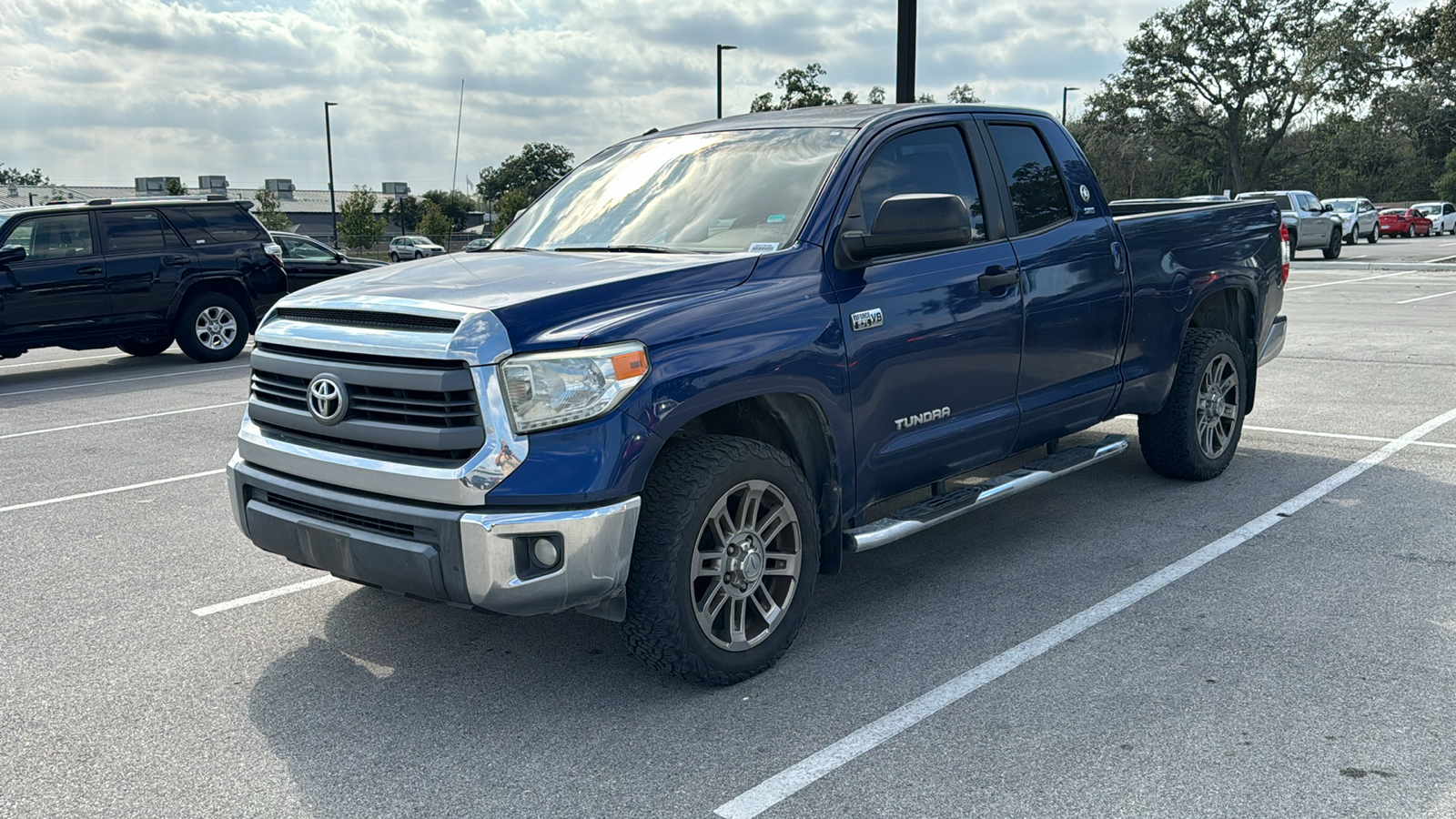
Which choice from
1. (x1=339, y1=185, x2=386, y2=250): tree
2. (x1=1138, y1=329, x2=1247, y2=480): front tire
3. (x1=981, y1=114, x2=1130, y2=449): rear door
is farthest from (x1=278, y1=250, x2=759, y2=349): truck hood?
(x1=339, y1=185, x2=386, y2=250): tree

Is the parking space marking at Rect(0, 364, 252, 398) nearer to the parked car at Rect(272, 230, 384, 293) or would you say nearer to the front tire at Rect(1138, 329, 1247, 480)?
the parked car at Rect(272, 230, 384, 293)

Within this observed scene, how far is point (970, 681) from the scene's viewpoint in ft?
13.2

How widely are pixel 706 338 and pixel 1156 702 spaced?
1857 mm

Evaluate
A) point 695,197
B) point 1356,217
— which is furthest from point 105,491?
point 1356,217

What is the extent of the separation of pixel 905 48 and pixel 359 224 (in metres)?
59.7

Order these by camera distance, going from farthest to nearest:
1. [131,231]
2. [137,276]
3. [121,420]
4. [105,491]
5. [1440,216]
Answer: [1440,216], [131,231], [137,276], [121,420], [105,491]

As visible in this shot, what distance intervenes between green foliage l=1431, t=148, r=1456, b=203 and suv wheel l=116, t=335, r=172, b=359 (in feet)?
220

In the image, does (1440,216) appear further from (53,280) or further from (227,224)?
(53,280)

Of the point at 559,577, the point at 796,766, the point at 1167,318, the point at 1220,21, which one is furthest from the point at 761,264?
the point at 1220,21

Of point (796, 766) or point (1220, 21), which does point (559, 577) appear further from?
point (1220, 21)

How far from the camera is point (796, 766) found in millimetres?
3441

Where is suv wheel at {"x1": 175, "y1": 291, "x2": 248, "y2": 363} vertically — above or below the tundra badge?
below

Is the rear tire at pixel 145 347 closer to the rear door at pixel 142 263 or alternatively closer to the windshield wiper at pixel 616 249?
the rear door at pixel 142 263

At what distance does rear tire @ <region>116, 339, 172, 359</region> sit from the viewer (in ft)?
48.0
